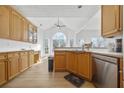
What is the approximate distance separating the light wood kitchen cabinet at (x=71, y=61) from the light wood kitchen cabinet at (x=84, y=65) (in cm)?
39

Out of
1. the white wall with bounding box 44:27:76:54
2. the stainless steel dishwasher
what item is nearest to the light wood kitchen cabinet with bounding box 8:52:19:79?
the stainless steel dishwasher

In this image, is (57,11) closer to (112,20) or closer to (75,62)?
(75,62)

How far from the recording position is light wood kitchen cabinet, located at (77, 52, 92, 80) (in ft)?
13.1

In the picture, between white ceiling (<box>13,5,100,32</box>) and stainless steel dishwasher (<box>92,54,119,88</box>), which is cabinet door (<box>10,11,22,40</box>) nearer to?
white ceiling (<box>13,5,100,32</box>)

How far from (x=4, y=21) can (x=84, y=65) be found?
2383 millimetres

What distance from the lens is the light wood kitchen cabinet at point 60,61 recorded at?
6062 millimetres

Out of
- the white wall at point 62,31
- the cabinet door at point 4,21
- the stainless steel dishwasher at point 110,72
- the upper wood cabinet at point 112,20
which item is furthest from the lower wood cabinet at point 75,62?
the white wall at point 62,31

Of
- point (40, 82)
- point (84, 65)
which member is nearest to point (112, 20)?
point (84, 65)

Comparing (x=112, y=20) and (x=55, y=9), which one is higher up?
(x=55, y=9)

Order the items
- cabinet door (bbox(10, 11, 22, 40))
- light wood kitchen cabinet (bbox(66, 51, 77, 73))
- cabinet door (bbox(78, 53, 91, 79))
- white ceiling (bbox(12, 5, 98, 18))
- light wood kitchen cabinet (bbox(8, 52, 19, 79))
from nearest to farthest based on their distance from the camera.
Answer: cabinet door (bbox(78, 53, 91, 79))
light wood kitchen cabinet (bbox(8, 52, 19, 79))
cabinet door (bbox(10, 11, 22, 40))
light wood kitchen cabinet (bbox(66, 51, 77, 73))
white ceiling (bbox(12, 5, 98, 18))

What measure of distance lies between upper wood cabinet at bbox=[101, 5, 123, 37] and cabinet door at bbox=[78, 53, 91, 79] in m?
0.91

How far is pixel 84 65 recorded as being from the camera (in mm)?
4301
